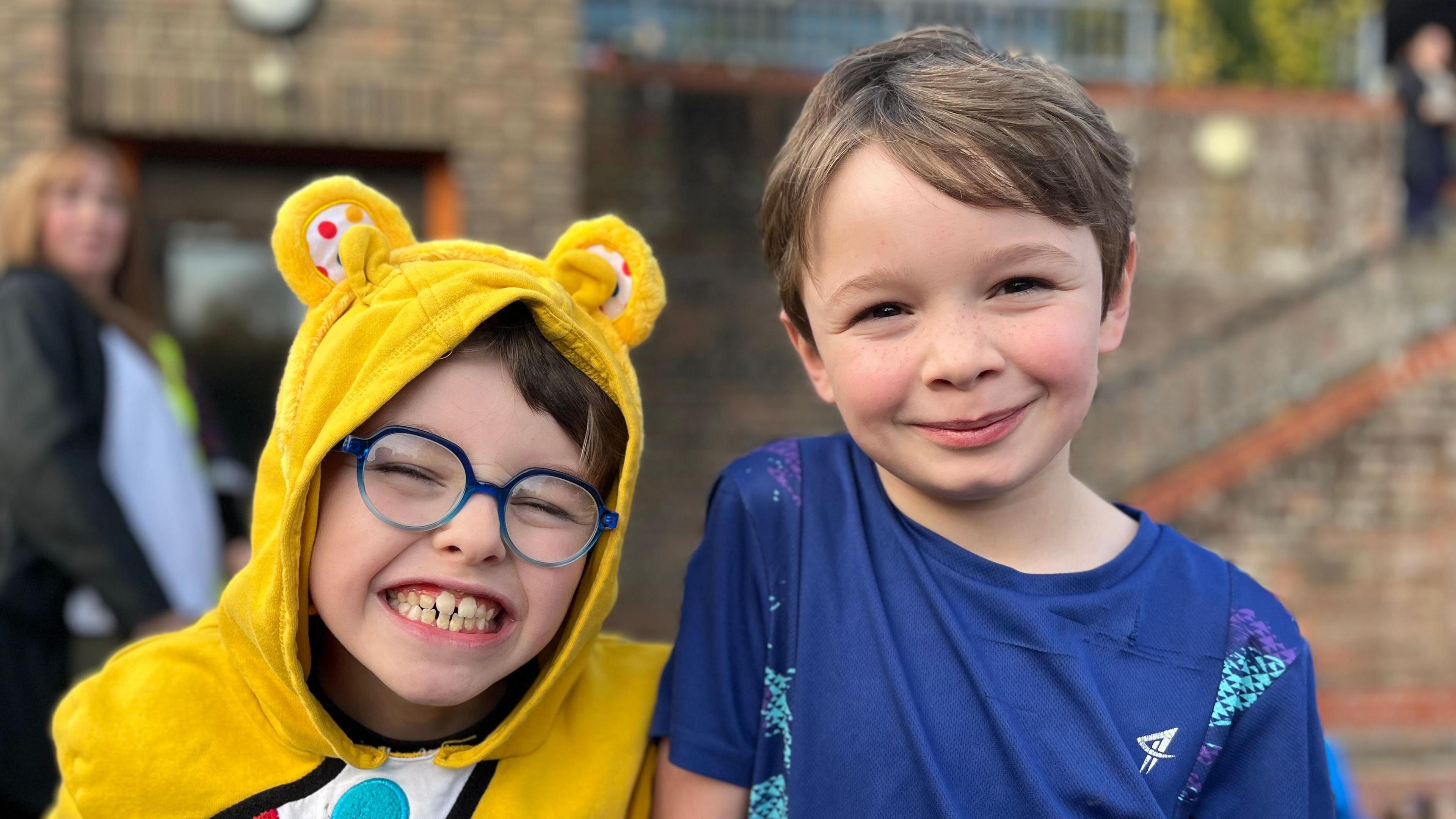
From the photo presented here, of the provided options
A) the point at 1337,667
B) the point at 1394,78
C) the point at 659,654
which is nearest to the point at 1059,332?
the point at 659,654

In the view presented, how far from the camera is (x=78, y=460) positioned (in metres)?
3.00

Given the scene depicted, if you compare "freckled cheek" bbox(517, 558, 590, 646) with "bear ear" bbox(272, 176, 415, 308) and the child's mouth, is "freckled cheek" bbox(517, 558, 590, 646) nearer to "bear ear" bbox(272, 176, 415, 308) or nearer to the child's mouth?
the child's mouth

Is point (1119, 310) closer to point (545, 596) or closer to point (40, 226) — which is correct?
point (545, 596)

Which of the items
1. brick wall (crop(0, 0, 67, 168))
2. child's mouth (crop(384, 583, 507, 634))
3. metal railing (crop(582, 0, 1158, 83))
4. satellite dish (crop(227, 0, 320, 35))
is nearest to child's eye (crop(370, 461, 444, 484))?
child's mouth (crop(384, 583, 507, 634))

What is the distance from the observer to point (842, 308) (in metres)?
1.58

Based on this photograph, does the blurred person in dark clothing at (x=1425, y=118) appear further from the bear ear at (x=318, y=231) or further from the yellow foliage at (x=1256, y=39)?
the bear ear at (x=318, y=231)

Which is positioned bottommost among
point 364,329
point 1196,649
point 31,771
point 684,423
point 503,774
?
point 684,423

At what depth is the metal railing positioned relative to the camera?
10312 mm

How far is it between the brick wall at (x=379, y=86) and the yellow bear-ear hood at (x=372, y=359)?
12.6ft

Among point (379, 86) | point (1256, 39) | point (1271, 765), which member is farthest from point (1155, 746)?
point (1256, 39)

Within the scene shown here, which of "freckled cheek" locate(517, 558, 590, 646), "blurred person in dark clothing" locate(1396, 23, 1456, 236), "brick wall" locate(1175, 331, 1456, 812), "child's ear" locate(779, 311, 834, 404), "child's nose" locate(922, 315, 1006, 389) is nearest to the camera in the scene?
"child's nose" locate(922, 315, 1006, 389)

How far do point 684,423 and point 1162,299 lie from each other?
4391 mm

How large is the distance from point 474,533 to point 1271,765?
1092 millimetres

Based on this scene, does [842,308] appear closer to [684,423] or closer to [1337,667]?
[684,423]
